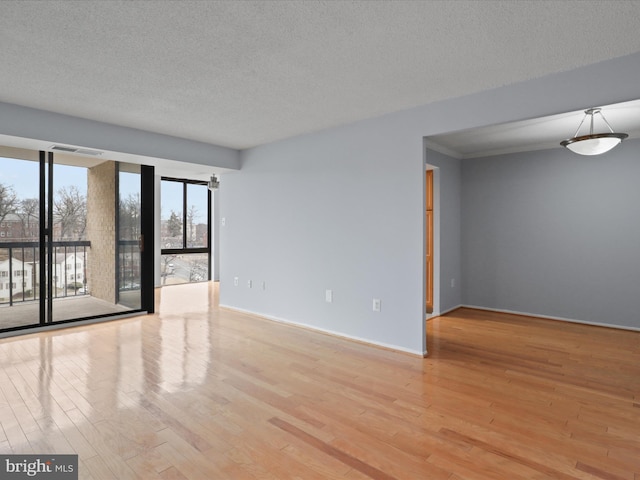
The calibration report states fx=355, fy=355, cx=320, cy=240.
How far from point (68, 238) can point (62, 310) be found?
92 cm

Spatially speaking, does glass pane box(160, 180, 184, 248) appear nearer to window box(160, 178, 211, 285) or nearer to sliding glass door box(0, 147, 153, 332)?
window box(160, 178, 211, 285)

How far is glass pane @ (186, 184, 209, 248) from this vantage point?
28.2 ft

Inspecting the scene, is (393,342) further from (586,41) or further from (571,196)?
(571,196)

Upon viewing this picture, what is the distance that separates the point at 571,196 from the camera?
480cm

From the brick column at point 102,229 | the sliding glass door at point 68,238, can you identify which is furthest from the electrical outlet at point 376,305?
the brick column at point 102,229

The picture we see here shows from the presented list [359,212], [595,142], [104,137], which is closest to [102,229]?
[104,137]

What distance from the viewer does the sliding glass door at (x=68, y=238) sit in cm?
411

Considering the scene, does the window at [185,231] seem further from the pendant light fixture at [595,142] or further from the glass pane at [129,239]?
the pendant light fixture at [595,142]

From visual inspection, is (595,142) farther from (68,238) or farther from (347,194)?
(68,238)

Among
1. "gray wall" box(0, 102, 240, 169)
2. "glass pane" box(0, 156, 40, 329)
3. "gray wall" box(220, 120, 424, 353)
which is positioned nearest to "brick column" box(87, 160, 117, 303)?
"glass pane" box(0, 156, 40, 329)

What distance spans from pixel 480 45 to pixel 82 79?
119 inches

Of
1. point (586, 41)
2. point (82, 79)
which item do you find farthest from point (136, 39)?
point (586, 41)

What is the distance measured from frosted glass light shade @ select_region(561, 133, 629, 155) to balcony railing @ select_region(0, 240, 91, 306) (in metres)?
5.83

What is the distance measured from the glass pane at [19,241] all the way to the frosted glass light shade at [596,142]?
5921 millimetres
